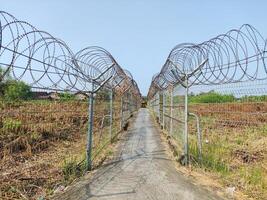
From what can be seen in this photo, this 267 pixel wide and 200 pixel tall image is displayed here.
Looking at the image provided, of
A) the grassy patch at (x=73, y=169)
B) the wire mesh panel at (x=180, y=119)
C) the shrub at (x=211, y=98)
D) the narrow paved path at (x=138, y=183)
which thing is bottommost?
the narrow paved path at (x=138, y=183)

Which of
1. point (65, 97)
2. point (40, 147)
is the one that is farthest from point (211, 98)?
point (40, 147)

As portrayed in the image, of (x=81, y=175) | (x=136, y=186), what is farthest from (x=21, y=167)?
(x=136, y=186)

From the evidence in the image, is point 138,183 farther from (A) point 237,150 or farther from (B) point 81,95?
(A) point 237,150

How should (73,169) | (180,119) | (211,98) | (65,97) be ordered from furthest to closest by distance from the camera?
(211,98)
(180,119)
(65,97)
(73,169)

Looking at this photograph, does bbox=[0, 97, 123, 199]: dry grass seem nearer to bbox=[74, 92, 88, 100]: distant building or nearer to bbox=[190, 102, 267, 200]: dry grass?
bbox=[74, 92, 88, 100]: distant building

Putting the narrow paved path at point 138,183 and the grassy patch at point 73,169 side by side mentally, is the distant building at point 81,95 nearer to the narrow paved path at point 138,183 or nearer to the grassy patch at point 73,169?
the grassy patch at point 73,169

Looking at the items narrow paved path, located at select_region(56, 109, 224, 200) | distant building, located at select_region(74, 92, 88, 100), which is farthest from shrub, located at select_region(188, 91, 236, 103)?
distant building, located at select_region(74, 92, 88, 100)

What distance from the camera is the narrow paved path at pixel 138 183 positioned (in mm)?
5188


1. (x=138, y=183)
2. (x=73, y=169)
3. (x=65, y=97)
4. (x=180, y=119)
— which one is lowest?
Answer: (x=138, y=183)

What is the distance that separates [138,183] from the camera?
5.88 metres

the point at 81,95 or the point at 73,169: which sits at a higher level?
the point at 81,95

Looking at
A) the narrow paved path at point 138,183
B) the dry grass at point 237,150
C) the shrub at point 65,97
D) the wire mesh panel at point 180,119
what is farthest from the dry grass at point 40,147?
the dry grass at point 237,150

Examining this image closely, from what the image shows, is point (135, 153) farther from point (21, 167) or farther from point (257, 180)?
point (257, 180)

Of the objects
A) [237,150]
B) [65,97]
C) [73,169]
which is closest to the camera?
[73,169]
